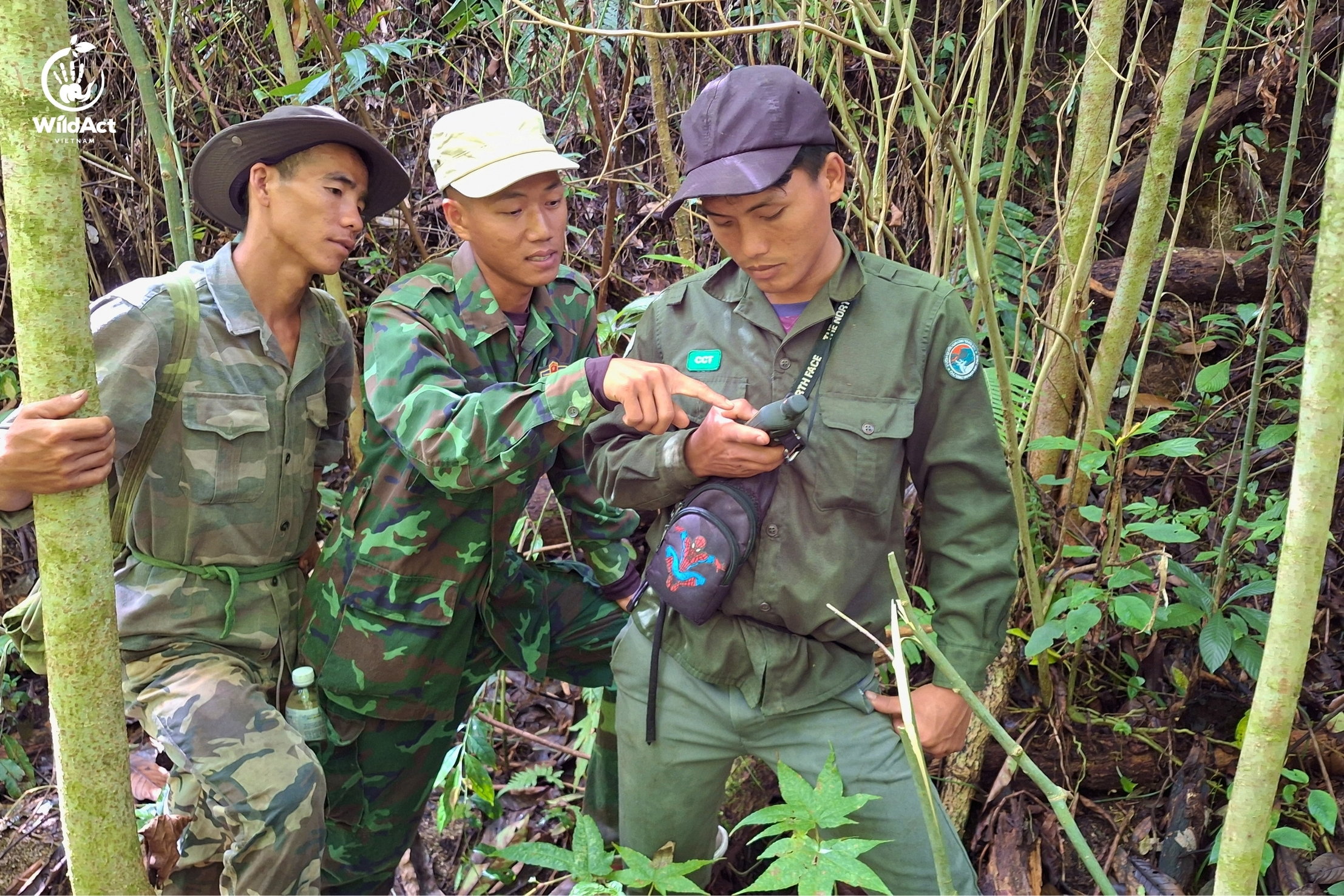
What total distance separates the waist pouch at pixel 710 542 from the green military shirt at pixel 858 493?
0.17 ft

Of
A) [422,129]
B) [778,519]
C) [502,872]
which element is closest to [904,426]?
[778,519]

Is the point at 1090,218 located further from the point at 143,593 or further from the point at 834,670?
the point at 143,593

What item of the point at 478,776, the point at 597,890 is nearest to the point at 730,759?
the point at 597,890

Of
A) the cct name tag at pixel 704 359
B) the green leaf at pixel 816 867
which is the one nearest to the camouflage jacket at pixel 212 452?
the cct name tag at pixel 704 359

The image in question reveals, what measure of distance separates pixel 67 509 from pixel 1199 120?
427 centimetres

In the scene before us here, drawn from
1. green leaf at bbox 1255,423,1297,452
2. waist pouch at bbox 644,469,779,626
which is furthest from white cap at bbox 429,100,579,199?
green leaf at bbox 1255,423,1297,452

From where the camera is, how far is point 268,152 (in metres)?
2.70

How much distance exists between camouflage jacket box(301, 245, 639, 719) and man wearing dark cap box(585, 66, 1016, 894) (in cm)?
56

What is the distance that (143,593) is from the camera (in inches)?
103

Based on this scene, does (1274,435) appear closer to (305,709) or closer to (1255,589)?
(1255,589)

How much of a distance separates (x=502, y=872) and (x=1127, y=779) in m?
2.17

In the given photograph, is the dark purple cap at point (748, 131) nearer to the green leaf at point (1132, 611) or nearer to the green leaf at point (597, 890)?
the green leaf at point (597, 890)

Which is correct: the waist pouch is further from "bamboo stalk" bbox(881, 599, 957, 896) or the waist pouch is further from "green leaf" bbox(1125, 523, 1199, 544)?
"green leaf" bbox(1125, 523, 1199, 544)

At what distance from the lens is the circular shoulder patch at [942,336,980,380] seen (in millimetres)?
2252
